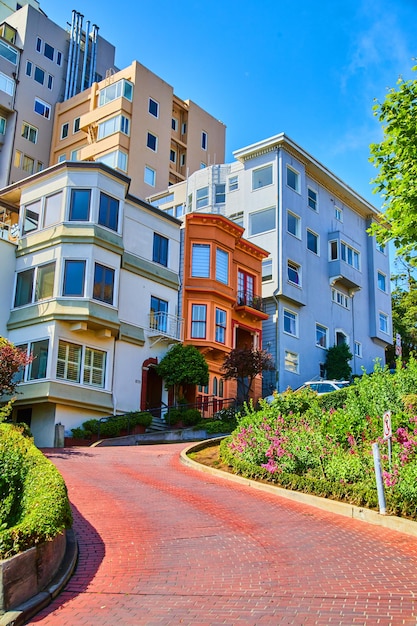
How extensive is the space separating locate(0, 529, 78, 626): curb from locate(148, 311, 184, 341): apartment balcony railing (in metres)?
22.5

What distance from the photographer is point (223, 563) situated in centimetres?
952

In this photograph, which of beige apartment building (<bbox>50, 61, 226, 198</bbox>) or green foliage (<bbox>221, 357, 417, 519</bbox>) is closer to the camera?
green foliage (<bbox>221, 357, 417, 519</bbox>)

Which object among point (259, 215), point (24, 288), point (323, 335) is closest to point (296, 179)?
point (259, 215)

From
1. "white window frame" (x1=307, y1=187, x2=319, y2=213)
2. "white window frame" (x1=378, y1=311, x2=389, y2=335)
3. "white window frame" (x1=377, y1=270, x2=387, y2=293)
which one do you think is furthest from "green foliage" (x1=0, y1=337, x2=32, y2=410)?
"white window frame" (x1=377, y1=270, x2=387, y2=293)

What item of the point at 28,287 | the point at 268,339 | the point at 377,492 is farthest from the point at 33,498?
the point at 268,339

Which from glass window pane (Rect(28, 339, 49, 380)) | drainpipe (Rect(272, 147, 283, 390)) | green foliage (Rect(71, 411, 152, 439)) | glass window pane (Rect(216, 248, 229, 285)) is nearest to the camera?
green foliage (Rect(71, 411, 152, 439))

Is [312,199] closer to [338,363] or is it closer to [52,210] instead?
[338,363]

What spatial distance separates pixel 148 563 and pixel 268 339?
30.9 meters

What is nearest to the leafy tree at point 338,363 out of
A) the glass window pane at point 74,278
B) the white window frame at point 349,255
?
the white window frame at point 349,255

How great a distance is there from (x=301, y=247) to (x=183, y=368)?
47.9ft

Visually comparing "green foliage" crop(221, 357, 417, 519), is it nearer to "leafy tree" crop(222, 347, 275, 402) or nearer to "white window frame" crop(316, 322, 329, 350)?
"leafy tree" crop(222, 347, 275, 402)

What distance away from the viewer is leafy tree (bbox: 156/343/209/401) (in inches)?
1241

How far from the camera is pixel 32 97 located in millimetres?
51969

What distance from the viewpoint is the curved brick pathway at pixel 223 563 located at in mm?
7555
